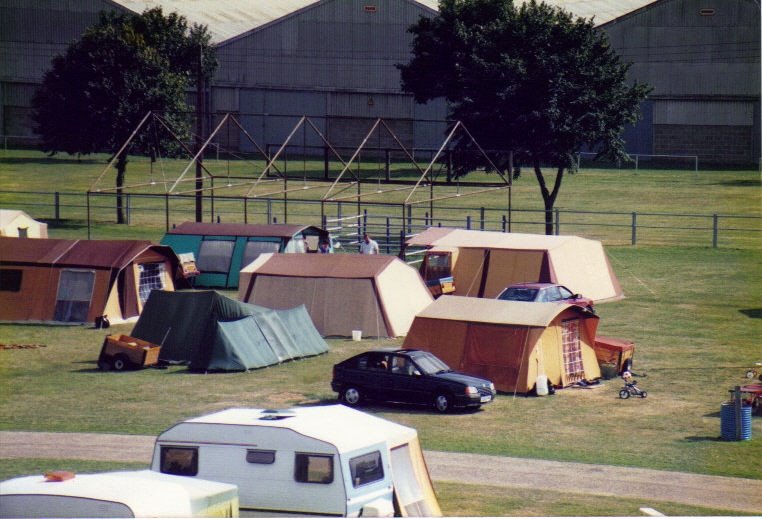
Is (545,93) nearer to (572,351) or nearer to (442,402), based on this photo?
(572,351)

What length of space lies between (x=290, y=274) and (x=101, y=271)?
16.9 feet

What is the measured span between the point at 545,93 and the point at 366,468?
117 ft

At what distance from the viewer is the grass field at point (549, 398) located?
66.7 ft

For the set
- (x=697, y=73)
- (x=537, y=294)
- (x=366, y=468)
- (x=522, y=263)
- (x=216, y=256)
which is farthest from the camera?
(x=697, y=73)

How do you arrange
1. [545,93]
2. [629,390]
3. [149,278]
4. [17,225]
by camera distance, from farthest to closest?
1. [545,93]
2. [17,225]
3. [149,278]
4. [629,390]

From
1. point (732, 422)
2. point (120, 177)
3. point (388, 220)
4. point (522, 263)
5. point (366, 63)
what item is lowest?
point (732, 422)

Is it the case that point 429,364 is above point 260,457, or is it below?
below

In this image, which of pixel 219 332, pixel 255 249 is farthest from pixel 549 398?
pixel 255 249

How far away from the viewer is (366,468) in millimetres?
14586

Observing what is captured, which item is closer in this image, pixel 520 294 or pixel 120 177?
pixel 520 294

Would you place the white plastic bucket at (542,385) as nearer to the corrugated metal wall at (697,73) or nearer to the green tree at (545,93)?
the green tree at (545,93)

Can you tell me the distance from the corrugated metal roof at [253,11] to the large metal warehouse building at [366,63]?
8 centimetres

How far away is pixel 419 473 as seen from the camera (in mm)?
15664

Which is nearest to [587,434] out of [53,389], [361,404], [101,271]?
[361,404]
